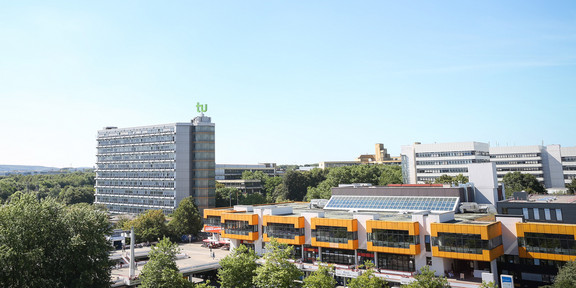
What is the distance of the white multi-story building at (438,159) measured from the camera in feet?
455

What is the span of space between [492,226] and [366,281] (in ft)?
72.5

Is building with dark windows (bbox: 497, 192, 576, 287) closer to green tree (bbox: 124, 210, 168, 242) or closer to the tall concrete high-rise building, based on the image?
green tree (bbox: 124, 210, 168, 242)

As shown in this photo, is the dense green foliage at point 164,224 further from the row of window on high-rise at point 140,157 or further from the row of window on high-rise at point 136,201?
the row of window on high-rise at point 140,157

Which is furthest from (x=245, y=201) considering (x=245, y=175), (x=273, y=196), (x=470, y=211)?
(x=470, y=211)

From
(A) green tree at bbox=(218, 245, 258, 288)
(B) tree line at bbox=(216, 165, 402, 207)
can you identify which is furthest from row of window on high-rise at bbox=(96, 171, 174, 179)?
(A) green tree at bbox=(218, 245, 258, 288)

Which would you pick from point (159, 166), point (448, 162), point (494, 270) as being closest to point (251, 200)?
point (159, 166)

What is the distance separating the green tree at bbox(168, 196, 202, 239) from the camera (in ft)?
310

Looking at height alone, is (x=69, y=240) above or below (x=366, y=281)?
above

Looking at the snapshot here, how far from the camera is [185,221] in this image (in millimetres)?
95000

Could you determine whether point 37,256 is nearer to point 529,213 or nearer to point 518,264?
point 518,264

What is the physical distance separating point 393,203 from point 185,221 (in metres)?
51.2

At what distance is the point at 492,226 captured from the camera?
52.3 metres

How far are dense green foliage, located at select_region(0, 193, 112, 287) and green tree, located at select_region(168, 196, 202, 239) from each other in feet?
163

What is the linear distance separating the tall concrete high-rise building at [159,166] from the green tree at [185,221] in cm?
2040
